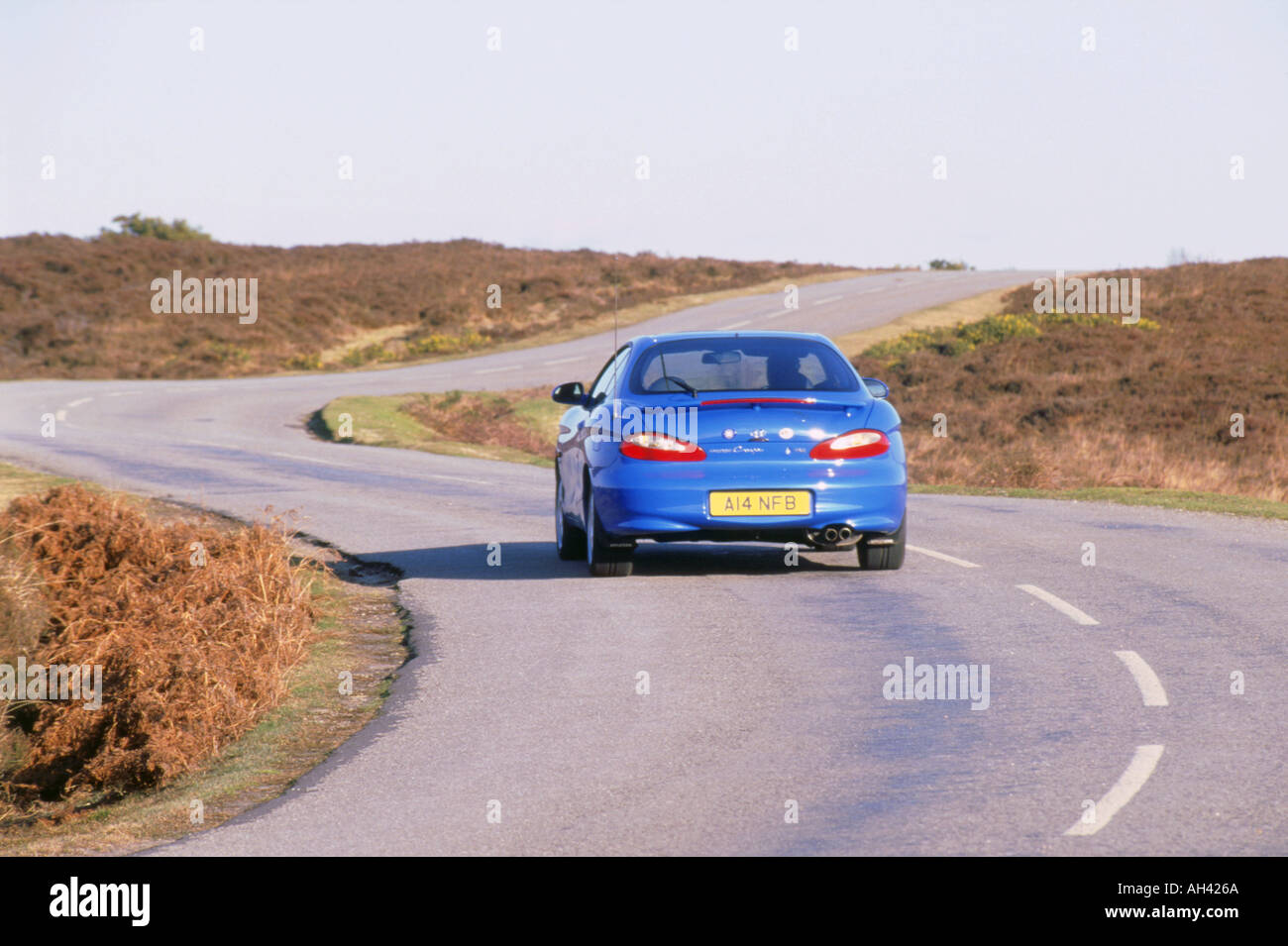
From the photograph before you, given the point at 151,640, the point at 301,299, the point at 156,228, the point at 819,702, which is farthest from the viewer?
the point at 156,228

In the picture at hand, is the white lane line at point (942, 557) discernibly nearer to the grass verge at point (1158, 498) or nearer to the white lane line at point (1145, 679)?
the white lane line at point (1145, 679)

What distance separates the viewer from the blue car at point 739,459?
10.7m

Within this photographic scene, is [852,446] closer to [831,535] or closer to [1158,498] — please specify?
[831,535]

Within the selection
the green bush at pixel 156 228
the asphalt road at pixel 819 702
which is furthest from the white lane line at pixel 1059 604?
the green bush at pixel 156 228

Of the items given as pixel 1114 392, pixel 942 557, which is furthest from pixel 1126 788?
pixel 1114 392

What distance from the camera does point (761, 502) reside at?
1066 centimetres

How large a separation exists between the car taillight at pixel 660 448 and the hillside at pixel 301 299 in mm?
41164

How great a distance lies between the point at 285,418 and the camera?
109ft

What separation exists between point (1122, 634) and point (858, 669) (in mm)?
1927

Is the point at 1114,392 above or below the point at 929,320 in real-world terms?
below

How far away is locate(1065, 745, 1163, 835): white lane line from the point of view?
5285mm

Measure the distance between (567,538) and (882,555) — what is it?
105 inches
